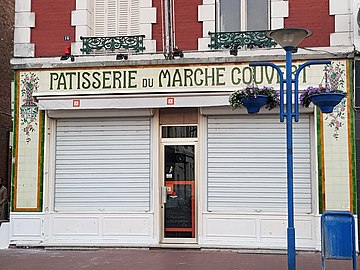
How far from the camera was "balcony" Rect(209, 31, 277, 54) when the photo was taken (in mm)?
11969

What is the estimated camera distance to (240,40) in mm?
12070

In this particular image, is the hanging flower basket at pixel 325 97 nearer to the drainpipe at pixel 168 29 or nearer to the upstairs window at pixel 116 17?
the drainpipe at pixel 168 29

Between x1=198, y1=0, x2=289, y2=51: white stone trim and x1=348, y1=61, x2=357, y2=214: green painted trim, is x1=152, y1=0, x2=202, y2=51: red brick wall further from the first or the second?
x1=348, y1=61, x2=357, y2=214: green painted trim

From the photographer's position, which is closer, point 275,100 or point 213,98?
point 275,100

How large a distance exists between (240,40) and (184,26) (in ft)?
4.18

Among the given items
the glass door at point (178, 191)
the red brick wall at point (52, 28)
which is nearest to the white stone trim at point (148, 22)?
the red brick wall at point (52, 28)

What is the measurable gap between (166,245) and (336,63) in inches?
206

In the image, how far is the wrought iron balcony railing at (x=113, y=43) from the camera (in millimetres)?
12414

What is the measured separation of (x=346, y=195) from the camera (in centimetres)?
1148

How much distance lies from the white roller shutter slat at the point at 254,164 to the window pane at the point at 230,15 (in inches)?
77.1

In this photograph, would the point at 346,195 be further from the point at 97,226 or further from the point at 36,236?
the point at 36,236

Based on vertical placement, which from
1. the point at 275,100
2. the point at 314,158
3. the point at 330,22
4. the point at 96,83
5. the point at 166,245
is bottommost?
the point at 166,245

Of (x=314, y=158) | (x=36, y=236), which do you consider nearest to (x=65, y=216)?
(x=36, y=236)

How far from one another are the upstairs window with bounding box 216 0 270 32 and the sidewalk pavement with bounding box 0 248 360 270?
481 centimetres
